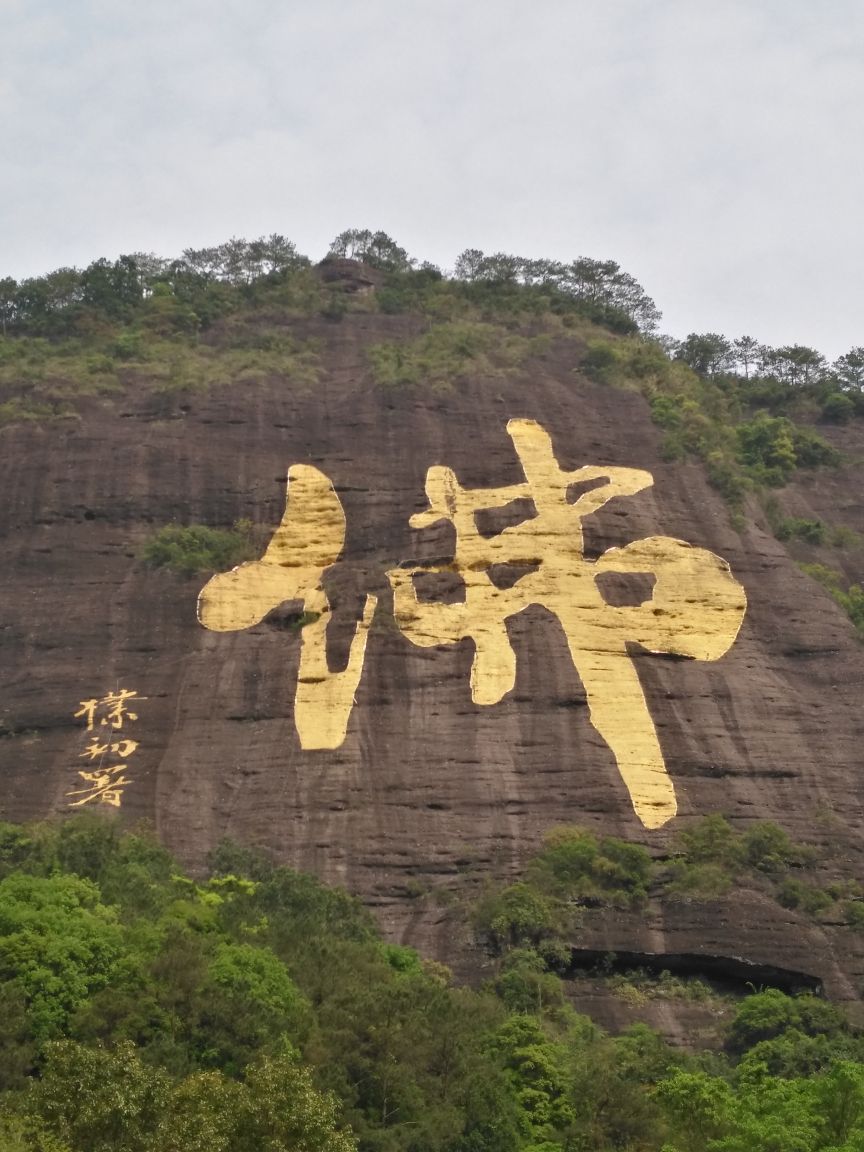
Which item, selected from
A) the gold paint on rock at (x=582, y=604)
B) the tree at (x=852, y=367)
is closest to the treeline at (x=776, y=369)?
the tree at (x=852, y=367)

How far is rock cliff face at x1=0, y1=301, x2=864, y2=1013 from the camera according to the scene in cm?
2438

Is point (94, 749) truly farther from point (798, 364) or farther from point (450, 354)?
point (798, 364)

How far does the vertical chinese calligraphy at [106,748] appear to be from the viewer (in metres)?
25.0

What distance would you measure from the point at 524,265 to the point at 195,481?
1600 centimetres

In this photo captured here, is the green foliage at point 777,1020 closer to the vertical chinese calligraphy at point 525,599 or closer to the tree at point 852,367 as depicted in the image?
the vertical chinese calligraphy at point 525,599

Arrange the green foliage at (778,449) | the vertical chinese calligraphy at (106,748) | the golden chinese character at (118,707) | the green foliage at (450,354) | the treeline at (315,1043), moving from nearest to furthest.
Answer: the treeline at (315,1043), the vertical chinese calligraphy at (106,748), the golden chinese character at (118,707), the green foliage at (450,354), the green foliage at (778,449)

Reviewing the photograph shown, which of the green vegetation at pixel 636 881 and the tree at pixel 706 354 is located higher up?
the tree at pixel 706 354

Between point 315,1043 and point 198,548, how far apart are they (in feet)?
44.3

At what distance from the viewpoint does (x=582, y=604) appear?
27.7 metres

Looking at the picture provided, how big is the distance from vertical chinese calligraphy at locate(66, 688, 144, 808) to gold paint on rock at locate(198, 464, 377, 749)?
2204 mm

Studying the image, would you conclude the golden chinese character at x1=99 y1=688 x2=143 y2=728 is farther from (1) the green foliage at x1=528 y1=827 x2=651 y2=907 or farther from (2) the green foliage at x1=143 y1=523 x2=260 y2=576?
(1) the green foliage at x1=528 y1=827 x2=651 y2=907

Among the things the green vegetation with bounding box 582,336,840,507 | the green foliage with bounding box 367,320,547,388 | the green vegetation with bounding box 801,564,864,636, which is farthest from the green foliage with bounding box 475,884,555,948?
the green foliage with bounding box 367,320,547,388

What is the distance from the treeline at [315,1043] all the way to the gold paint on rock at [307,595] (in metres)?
3.92

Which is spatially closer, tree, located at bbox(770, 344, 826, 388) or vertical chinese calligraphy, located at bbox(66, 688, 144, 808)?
vertical chinese calligraphy, located at bbox(66, 688, 144, 808)
